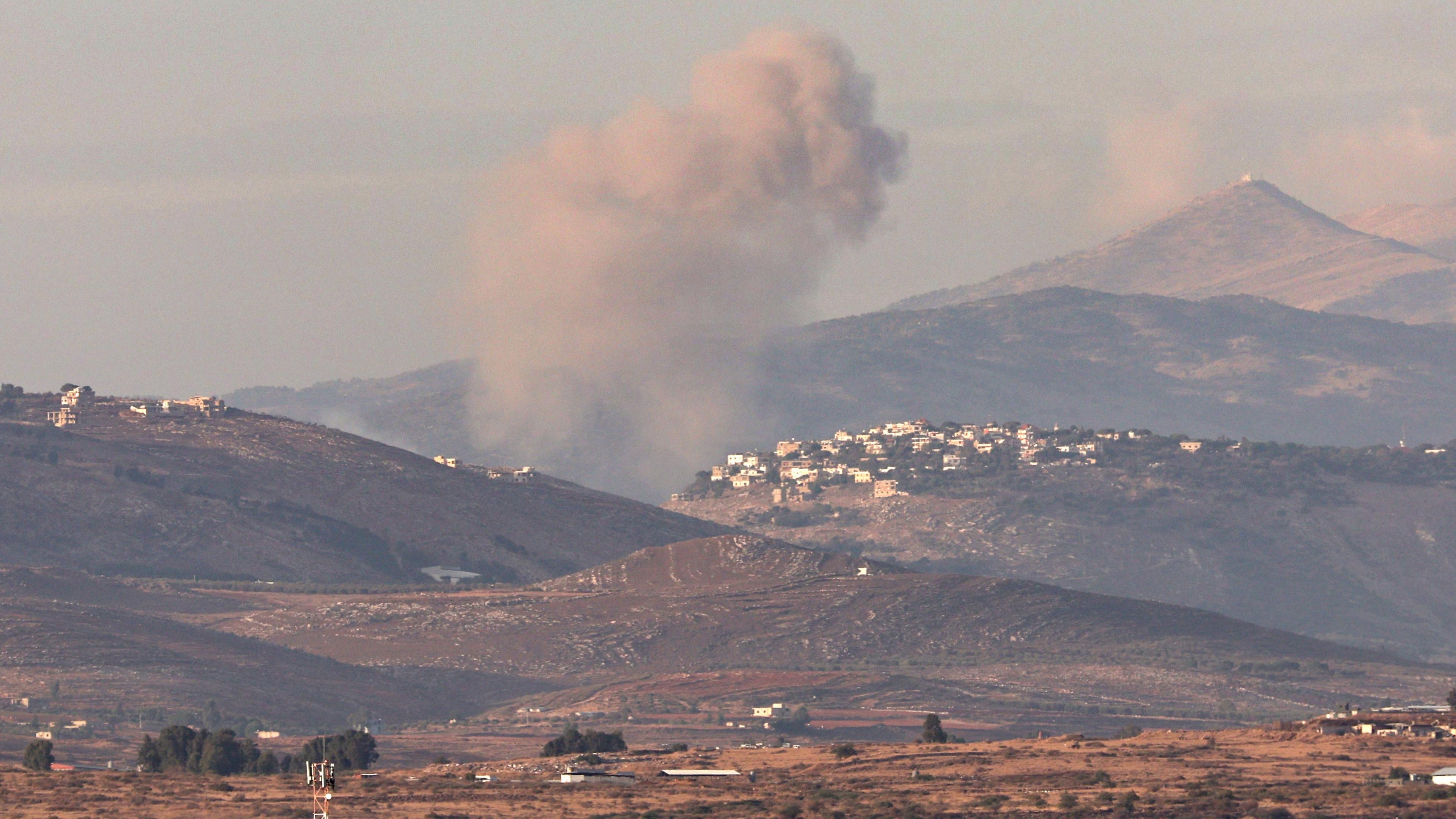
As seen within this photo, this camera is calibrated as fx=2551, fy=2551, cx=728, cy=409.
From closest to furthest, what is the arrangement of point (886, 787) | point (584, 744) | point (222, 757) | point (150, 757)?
point (886, 787) → point (222, 757) → point (150, 757) → point (584, 744)

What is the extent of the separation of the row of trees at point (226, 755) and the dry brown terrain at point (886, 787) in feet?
53.6

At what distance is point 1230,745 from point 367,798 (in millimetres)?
32356

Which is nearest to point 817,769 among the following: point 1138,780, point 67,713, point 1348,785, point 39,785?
point 1138,780

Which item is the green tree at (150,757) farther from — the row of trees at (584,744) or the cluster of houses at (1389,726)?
the cluster of houses at (1389,726)

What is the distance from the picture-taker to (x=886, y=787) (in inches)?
3238

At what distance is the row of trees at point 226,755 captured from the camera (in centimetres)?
11031

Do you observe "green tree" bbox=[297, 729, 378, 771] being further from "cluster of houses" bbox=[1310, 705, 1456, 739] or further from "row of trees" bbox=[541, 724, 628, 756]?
"cluster of houses" bbox=[1310, 705, 1456, 739]

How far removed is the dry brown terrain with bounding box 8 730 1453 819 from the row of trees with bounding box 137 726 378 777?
1632 cm

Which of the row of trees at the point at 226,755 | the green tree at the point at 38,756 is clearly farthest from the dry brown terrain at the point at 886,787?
the green tree at the point at 38,756

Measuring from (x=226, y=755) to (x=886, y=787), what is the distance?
39766mm

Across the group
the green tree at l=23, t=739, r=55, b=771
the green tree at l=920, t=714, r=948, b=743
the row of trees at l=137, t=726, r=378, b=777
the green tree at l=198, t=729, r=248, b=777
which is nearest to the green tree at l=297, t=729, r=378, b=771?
the row of trees at l=137, t=726, r=378, b=777

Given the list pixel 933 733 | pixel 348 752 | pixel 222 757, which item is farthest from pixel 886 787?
pixel 348 752

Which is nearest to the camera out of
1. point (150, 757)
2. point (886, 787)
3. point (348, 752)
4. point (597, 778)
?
point (886, 787)

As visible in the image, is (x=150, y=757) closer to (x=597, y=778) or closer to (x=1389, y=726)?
(x=597, y=778)
